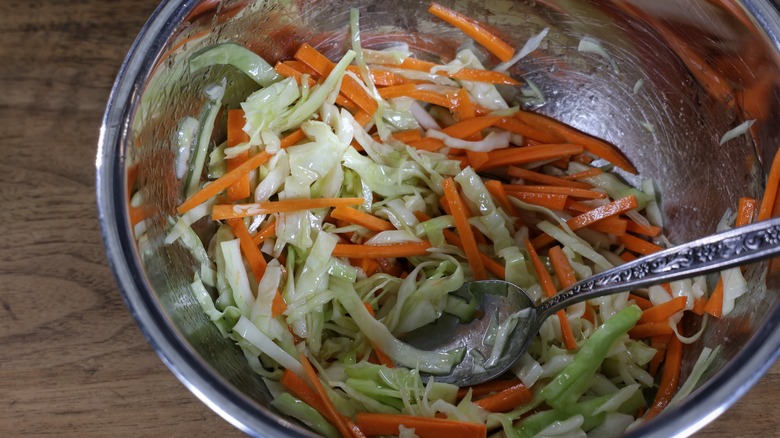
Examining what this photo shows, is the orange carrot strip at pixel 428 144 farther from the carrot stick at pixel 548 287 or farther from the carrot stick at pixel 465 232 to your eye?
the carrot stick at pixel 548 287

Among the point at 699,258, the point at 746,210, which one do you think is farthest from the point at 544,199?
the point at 699,258

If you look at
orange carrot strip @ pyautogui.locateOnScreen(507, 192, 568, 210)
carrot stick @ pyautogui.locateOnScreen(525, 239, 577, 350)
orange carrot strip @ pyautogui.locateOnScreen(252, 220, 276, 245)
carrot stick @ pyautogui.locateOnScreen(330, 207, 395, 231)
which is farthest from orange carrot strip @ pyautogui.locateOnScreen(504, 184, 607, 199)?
orange carrot strip @ pyautogui.locateOnScreen(252, 220, 276, 245)

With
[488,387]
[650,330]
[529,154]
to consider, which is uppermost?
[529,154]

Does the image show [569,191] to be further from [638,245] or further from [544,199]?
[638,245]

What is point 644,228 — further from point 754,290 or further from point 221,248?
point 221,248

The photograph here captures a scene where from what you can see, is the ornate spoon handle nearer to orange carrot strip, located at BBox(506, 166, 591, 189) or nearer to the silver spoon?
the silver spoon

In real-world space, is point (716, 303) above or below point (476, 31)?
below

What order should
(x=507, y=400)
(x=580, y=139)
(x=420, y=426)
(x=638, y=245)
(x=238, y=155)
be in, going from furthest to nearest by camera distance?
(x=580, y=139) < (x=638, y=245) < (x=238, y=155) < (x=507, y=400) < (x=420, y=426)
